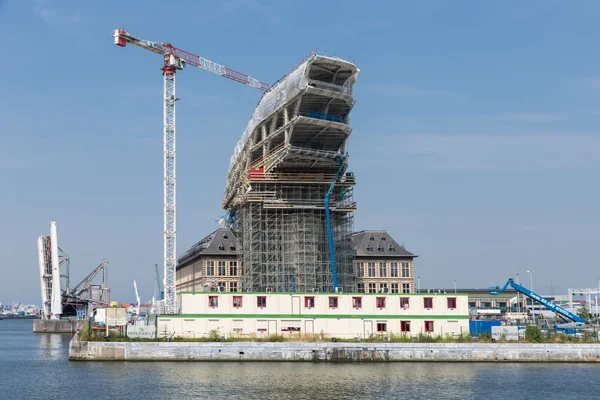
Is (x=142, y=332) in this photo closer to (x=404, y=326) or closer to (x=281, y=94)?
(x=404, y=326)

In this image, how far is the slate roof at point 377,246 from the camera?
135m

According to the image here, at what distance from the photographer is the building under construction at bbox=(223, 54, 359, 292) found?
4483 inches

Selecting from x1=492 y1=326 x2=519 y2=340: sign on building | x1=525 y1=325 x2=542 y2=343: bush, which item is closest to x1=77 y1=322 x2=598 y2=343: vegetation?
x1=525 y1=325 x2=542 y2=343: bush

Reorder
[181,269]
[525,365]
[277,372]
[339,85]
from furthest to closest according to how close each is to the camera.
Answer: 1. [181,269]
2. [339,85]
3. [525,365]
4. [277,372]

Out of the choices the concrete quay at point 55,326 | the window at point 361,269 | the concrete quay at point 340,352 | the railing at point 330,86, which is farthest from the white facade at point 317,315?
the concrete quay at point 55,326

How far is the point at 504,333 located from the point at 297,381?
31982 mm

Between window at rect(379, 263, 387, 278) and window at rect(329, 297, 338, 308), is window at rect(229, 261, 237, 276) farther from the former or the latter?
window at rect(329, 297, 338, 308)

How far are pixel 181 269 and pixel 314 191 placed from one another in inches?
2141

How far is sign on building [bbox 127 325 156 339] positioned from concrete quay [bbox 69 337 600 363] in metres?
3.75

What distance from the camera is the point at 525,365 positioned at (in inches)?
3162

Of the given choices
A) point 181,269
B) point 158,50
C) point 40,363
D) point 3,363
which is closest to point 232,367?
point 40,363

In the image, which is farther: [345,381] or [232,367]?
[232,367]

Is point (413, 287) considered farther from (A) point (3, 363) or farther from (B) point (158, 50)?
(A) point (3, 363)

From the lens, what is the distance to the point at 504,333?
287 feet
